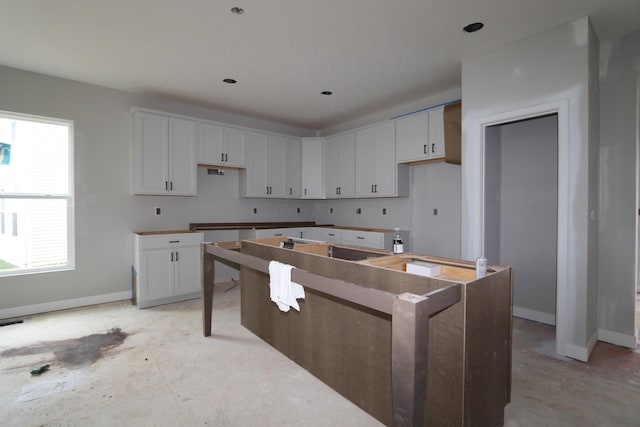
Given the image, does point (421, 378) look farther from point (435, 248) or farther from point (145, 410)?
point (435, 248)

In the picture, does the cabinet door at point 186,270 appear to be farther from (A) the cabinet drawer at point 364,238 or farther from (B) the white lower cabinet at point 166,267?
(A) the cabinet drawer at point 364,238

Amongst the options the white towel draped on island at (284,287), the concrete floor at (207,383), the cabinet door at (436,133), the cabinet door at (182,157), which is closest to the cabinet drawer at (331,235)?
A: the cabinet door at (436,133)

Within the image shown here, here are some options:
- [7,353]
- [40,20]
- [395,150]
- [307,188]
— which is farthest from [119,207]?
[395,150]

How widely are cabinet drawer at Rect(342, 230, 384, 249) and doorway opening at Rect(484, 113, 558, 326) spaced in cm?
148

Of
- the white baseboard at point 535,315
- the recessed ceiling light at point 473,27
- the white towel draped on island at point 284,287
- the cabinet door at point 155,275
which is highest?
the recessed ceiling light at point 473,27

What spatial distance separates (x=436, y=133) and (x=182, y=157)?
10.8ft

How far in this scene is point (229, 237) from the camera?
15.9ft

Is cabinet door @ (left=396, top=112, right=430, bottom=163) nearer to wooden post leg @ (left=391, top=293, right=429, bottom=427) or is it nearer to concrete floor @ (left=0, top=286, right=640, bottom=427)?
concrete floor @ (left=0, top=286, right=640, bottom=427)

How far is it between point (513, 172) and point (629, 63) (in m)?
1.25

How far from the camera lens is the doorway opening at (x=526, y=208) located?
3238 mm

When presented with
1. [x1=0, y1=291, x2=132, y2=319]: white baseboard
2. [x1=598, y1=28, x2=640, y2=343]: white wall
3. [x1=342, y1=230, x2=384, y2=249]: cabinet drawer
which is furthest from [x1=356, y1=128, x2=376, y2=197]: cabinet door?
[x1=0, y1=291, x2=132, y2=319]: white baseboard

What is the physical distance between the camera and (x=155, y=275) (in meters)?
3.78

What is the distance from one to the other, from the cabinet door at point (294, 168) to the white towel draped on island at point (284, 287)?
3.40 meters

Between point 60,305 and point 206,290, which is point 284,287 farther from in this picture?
point 60,305
